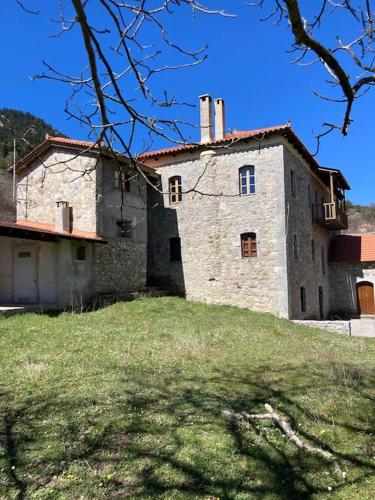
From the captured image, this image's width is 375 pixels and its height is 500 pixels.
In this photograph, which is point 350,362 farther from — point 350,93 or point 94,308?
point 94,308

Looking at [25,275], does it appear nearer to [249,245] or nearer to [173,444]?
[249,245]

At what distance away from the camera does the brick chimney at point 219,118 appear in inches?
800

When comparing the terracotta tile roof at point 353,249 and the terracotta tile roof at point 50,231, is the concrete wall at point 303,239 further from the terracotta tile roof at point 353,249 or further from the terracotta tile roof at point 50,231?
the terracotta tile roof at point 50,231

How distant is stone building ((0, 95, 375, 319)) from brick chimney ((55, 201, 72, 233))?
7cm

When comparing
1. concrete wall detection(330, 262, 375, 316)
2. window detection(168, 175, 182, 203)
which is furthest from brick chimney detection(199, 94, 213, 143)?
concrete wall detection(330, 262, 375, 316)

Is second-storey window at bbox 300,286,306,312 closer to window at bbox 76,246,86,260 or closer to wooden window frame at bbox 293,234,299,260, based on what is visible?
wooden window frame at bbox 293,234,299,260

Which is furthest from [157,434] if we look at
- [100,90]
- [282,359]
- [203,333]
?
[203,333]

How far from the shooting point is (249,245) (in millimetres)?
19312

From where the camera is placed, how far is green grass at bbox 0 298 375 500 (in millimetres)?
Result: 4098

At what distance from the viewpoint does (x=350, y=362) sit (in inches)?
380

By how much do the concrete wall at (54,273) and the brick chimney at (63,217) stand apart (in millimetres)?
1186

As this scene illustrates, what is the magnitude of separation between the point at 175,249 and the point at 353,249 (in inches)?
464

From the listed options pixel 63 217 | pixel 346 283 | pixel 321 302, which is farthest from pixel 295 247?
pixel 63 217

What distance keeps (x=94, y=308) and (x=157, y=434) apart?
10.8 m
